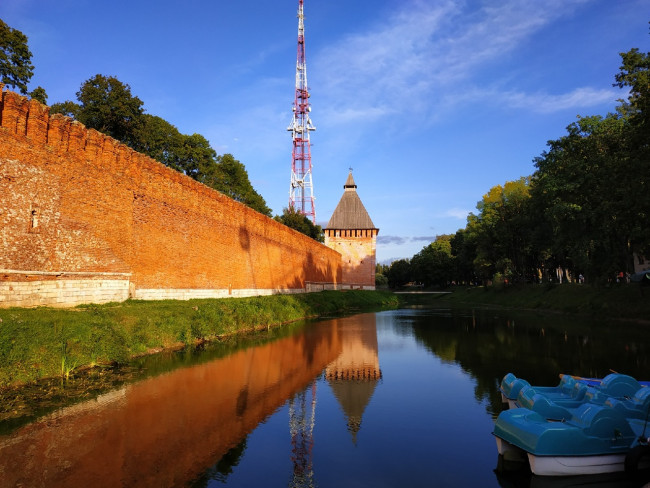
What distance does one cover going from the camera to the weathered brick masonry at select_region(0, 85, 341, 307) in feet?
30.4

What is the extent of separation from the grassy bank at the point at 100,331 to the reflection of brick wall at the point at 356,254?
31.0 meters

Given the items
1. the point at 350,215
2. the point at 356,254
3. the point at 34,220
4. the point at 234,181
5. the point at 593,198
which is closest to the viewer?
the point at 34,220

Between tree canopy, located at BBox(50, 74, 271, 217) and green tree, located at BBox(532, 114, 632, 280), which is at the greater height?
tree canopy, located at BBox(50, 74, 271, 217)

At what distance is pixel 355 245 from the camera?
4762 centimetres

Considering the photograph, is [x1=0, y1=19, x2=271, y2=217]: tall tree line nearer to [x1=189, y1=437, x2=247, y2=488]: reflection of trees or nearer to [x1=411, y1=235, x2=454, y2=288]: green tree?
[x1=189, y1=437, x2=247, y2=488]: reflection of trees

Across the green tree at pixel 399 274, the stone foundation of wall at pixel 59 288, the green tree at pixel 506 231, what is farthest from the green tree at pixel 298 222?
the green tree at pixel 399 274

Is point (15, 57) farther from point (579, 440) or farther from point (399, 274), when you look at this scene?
point (399, 274)

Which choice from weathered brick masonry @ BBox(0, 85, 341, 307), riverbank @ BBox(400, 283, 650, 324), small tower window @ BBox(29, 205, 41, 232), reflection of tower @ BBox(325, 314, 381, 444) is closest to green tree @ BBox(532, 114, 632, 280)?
riverbank @ BBox(400, 283, 650, 324)

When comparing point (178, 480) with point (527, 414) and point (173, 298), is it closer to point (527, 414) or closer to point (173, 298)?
point (527, 414)

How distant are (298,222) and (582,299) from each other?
26.0m

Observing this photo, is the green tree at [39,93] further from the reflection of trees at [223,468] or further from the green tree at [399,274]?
the green tree at [399,274]

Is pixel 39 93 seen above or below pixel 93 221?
above

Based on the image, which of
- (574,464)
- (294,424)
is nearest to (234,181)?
(294,424)

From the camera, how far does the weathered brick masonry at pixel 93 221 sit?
364 inches
